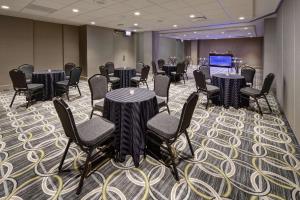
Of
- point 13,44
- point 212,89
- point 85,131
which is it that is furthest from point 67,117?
point 13,44

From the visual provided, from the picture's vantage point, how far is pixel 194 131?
139 inches

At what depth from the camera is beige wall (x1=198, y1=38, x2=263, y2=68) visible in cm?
1683

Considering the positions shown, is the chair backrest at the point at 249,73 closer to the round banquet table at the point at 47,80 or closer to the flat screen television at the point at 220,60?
the flat screen television at the point at 220,60

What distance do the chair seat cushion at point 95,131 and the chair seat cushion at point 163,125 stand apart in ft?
1.63

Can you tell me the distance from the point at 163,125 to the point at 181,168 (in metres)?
0.58

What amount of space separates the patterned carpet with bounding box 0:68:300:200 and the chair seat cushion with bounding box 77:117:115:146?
18.4 inches

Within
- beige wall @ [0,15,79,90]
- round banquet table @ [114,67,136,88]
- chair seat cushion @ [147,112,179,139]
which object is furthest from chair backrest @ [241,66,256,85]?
beige wall @ [0,15,79,90]

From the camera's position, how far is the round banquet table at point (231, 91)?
4.83 m

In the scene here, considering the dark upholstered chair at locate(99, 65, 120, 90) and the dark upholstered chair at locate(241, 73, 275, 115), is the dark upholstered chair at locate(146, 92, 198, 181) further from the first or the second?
the dark upholstered chair at locate(99, 65, 120, 90)

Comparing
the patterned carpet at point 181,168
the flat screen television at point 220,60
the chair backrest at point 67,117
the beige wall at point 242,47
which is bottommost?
the patterned carpet at point 181,168

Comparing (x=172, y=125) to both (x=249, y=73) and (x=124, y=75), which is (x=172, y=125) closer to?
(x=249, y=73)

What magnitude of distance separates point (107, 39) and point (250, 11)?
265 inches

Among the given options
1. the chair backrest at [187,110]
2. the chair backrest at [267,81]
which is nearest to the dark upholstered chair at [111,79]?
the chair backrest at [267,81]

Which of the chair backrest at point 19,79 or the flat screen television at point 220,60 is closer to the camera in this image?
the chair backrest at point 19,79
